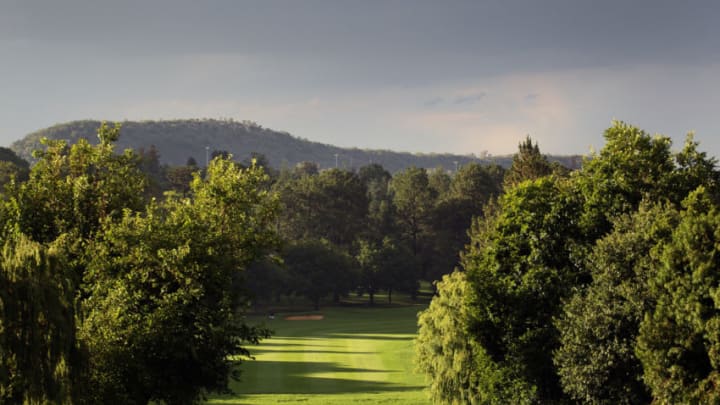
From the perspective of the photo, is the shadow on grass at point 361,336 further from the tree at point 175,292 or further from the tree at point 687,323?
the tree at point 175,292

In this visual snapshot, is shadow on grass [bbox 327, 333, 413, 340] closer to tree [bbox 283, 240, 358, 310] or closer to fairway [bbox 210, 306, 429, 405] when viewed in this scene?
fairway [bbox 210, 306, 429, 405]

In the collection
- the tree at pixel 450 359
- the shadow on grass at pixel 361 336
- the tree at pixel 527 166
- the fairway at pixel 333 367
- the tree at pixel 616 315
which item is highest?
the tree at pixel 527 166

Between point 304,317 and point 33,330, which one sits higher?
point 33,330

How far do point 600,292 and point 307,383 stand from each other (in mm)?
25557

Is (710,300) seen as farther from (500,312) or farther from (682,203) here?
Answer: (500,312)

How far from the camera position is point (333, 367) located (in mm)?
58000

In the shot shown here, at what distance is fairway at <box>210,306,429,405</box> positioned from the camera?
4511cm

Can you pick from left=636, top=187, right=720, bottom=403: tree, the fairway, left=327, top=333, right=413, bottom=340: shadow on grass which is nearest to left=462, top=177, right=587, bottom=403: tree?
left=636, top=187, right=720, bottom=403: tree

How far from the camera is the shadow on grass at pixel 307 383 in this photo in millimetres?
47969

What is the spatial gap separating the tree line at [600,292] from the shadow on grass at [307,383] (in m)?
9.60

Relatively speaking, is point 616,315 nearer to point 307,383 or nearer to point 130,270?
point 130,270

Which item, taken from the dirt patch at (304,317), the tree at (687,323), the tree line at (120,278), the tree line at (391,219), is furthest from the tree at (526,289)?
the tree line at (391,219)

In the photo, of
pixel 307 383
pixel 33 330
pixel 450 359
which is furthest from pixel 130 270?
pixel 307 383

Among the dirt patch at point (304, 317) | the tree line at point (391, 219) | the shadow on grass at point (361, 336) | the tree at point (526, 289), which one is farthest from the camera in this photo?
the tree line at point (391, 219)
